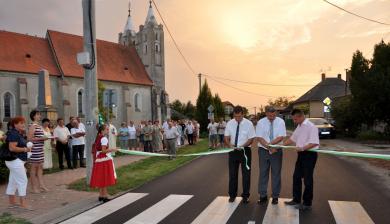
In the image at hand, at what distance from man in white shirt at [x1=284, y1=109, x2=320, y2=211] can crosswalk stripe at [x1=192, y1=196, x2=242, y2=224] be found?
113 cm

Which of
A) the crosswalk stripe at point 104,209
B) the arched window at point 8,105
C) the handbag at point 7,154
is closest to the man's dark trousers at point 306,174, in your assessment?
the crosswalk stripe at point 104,209

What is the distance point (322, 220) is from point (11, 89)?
37.1 m

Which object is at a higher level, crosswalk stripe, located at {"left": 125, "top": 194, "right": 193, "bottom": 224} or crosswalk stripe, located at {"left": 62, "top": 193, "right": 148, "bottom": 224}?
crosswalk stripe, located at {"left": 125, "top": 194, "right": 193, "bottom": 224}

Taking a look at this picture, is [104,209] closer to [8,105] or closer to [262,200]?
[262,200]

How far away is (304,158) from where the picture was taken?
7.39 metres

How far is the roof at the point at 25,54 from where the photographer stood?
1521 inches

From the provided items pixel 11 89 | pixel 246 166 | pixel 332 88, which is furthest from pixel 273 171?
pixel 332 88

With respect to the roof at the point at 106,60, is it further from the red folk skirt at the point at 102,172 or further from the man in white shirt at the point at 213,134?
the red folk skirt at the point at 102,172

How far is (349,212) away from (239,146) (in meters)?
2.37

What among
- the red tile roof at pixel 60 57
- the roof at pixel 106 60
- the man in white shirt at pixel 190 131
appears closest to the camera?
the man in white shirt at pixel 190 131

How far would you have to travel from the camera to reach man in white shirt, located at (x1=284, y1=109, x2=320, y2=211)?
728 cm

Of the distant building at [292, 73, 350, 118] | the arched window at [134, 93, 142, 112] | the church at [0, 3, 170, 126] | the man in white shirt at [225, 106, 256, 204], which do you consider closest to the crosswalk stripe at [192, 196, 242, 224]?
the man in white shirt at [225, 106, 256, 204]

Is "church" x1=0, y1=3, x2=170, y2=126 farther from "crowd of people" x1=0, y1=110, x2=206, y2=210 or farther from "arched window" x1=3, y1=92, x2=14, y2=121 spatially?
"crowd of people" x1=0, y1=110, x2=206, y2=210

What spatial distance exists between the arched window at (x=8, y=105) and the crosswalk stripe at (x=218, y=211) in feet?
113
